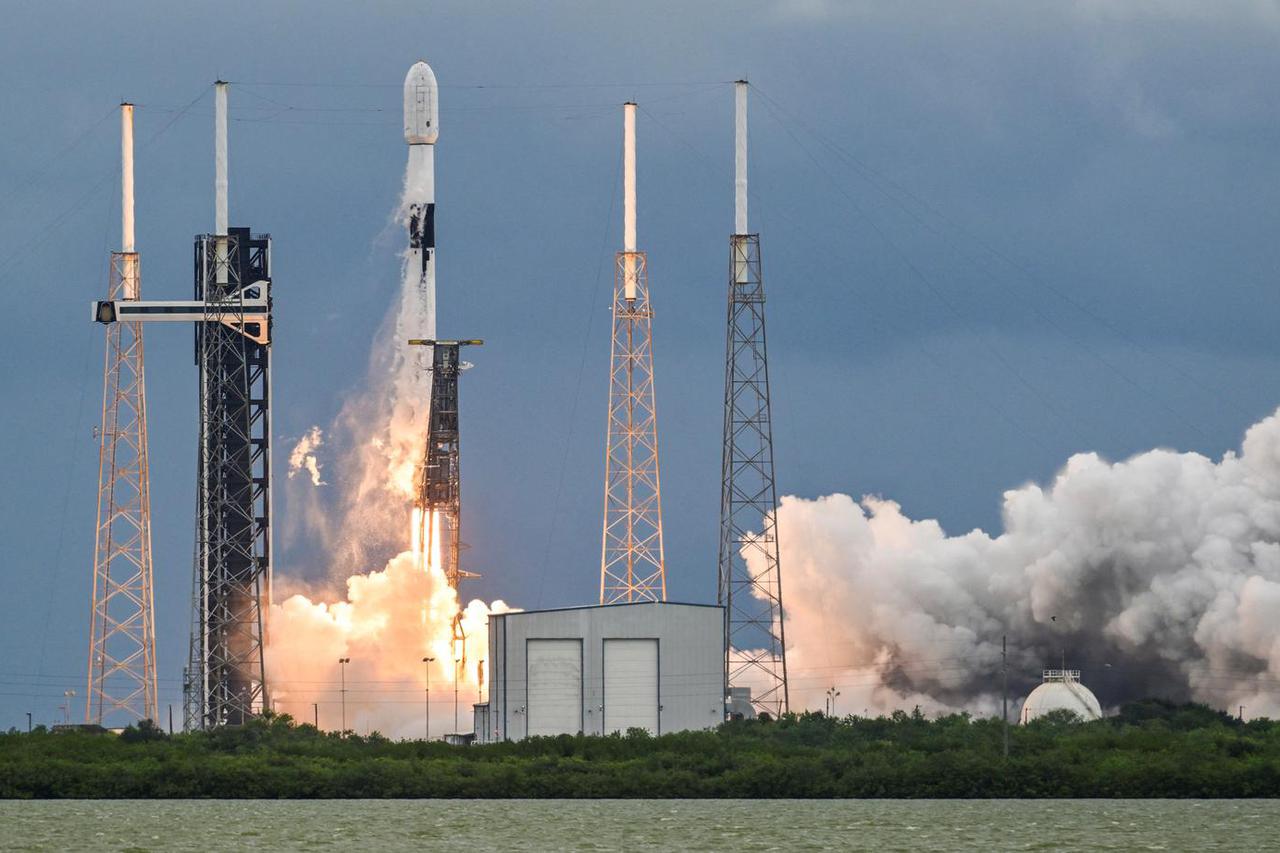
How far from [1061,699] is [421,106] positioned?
2586 cm

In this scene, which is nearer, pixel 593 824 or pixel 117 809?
pixel 593 824

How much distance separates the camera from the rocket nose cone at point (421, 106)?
11075cm

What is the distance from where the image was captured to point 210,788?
102 meters

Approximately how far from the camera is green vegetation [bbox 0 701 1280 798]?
99438mm

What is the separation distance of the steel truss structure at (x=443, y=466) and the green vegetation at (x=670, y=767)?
26.2ft

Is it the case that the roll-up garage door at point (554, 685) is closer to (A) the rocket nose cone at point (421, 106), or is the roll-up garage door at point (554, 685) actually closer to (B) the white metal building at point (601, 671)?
(B) the white metal building at point (601, 671)

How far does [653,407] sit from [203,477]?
1297 centimetres

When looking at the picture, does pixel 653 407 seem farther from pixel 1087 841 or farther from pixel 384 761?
pixel 1087 841

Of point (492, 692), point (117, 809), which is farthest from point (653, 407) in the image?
point (117, 809)

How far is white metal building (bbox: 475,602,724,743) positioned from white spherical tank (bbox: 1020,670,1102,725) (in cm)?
1288

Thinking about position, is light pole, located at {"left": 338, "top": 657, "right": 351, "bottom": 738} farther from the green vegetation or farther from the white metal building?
the white metal building

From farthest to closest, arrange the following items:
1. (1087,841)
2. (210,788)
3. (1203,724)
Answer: (1203,724) < (210,788) < (1087,841)

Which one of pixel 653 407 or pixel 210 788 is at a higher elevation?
pixel 653 407

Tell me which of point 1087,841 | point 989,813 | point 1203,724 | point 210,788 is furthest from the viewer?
point 1203,724
